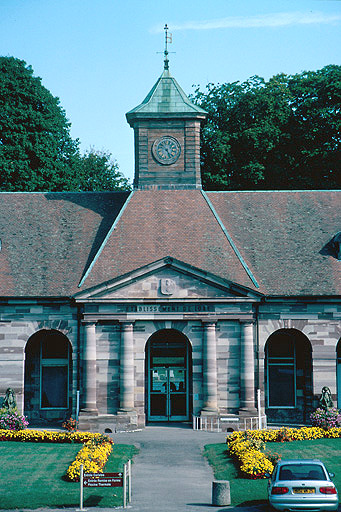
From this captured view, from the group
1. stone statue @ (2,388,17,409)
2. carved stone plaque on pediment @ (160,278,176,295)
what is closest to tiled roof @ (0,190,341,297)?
carved stone plaque on pediment @ (160,278,176,295)

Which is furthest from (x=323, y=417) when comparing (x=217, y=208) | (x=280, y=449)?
(x=217, y=208)

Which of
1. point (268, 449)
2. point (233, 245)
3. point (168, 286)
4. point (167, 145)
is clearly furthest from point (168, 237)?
point (268, 449)

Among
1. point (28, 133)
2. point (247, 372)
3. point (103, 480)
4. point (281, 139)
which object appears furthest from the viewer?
point (281, 139)

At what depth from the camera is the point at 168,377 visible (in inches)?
1772

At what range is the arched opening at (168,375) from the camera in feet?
147

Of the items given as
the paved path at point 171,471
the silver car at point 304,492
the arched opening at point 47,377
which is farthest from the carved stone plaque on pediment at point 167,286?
the silver car at point 304,492

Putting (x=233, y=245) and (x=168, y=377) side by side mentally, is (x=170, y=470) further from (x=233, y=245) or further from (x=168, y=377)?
(x=233, y=245)

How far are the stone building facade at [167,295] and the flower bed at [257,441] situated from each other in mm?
3709

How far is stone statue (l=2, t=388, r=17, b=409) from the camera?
4172 cm

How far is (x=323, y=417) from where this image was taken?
41375 millimetres

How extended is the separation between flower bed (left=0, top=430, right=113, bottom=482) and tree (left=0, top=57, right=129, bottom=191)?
83.3ft

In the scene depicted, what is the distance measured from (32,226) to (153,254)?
828cm

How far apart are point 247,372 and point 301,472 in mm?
17353

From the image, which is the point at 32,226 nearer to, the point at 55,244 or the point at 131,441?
the point at 55,244
